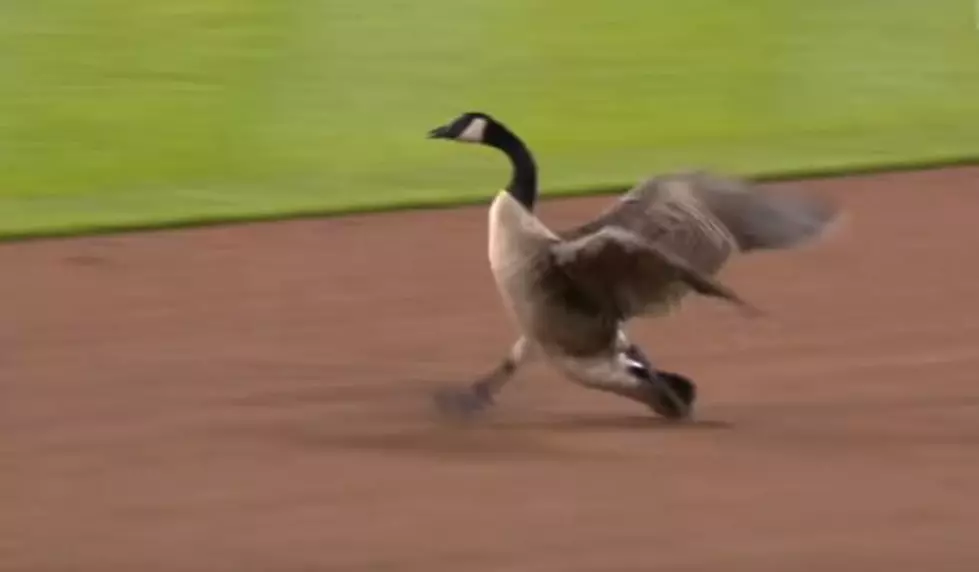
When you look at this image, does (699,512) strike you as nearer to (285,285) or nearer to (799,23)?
(285,285)

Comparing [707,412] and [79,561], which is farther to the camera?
[707,412]

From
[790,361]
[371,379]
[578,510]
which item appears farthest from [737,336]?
[578,510]

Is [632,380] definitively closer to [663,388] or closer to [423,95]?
[663,388]

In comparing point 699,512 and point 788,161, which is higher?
point 699,512

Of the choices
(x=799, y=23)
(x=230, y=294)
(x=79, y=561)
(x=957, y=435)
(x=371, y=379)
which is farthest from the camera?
(x=799, y=23)

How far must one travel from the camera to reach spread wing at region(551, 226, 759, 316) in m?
2.57

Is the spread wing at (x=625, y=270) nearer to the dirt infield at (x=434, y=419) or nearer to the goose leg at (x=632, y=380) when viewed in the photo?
the goose leg at (x=632, y=380)

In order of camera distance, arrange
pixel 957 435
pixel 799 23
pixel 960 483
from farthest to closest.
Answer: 1. pixel 799 23
2. pixel 957 435
3. pixel 960 483

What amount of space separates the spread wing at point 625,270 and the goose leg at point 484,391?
0.17 m

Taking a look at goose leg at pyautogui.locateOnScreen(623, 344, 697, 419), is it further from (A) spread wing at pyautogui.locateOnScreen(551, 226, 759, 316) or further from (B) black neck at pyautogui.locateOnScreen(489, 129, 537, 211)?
(B) black neck at pyautogui.locateOnScreen(489, 129, 537, 211)

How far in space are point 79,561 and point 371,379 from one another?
0.79m

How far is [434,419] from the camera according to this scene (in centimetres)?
276

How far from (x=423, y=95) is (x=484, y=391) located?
A: 2.37m

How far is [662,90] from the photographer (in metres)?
5.14
